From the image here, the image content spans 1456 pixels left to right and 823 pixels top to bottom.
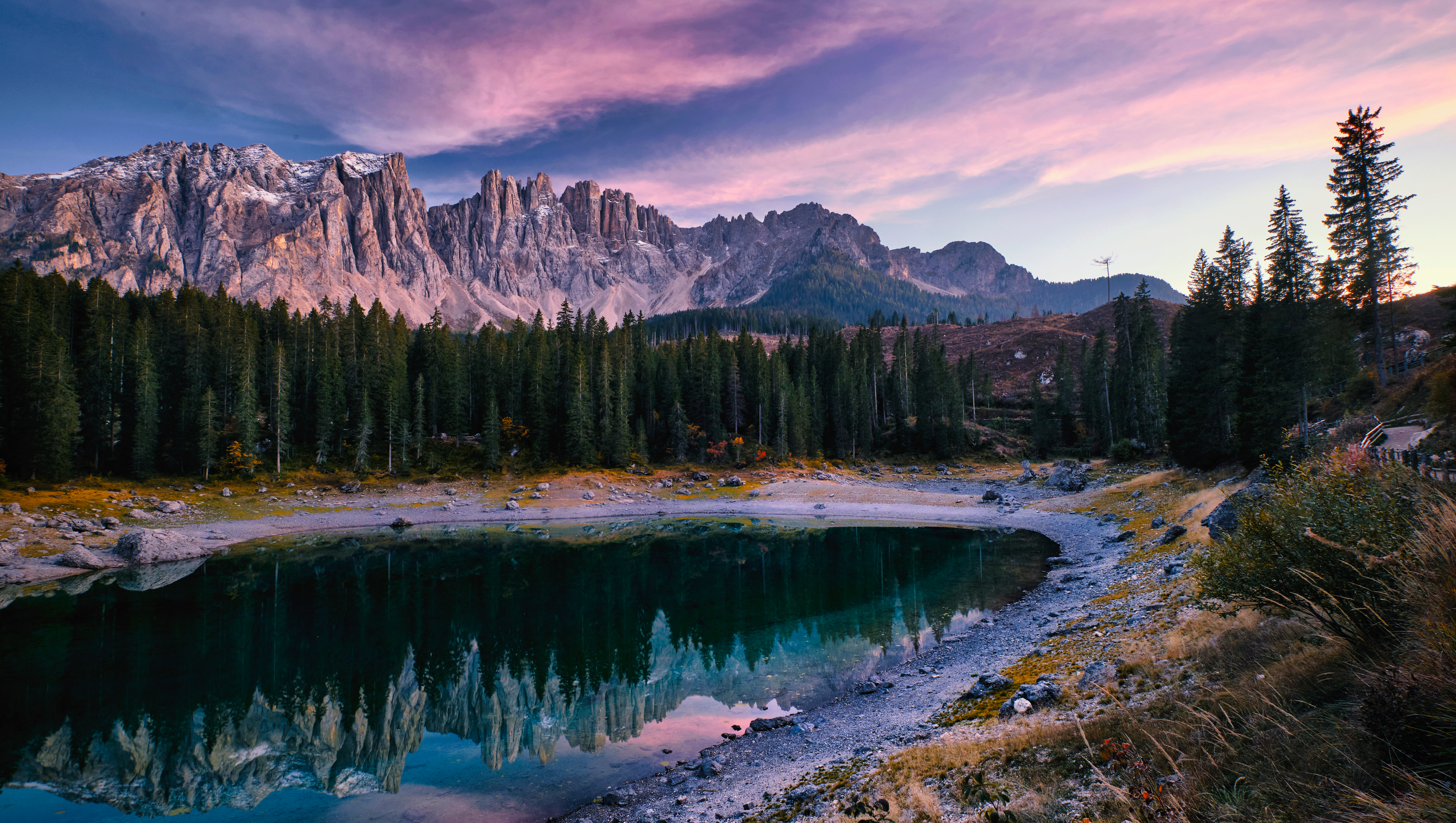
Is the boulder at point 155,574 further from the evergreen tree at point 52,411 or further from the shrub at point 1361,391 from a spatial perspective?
the shrub at point 1361,391

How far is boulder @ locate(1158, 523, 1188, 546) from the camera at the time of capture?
2692 centimetres

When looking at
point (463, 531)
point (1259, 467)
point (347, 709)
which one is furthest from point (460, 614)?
point (1259, 467)

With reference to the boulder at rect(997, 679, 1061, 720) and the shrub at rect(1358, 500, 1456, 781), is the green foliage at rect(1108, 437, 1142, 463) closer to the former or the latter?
the boulder at rect(997, 679, 1061, 720)

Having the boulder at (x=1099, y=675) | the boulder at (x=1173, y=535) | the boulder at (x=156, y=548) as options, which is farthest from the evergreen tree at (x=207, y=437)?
the boulder at (x=1173, y=535)

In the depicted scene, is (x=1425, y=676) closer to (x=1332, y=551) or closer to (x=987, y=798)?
(x=1332, y=551)

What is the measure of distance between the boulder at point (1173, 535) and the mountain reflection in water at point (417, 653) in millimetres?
6041

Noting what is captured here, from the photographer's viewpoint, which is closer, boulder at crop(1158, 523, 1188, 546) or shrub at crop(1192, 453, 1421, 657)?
shrub at crop(1192, 453, 1421, 657)

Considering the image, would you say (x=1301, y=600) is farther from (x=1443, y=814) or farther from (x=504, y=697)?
(x=504, y=697)

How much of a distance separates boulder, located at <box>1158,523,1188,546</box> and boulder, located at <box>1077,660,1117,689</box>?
16985 millimetres

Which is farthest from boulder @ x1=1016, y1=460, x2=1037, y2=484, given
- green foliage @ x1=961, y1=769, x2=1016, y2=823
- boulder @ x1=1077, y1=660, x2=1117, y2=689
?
green foliage @ x1=961, y1=769, x2=1016, y2=823

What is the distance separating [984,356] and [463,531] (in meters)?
128

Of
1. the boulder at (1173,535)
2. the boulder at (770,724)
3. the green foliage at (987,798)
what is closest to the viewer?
the green foliage at (987,798)

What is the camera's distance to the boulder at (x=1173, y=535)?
88.3ft

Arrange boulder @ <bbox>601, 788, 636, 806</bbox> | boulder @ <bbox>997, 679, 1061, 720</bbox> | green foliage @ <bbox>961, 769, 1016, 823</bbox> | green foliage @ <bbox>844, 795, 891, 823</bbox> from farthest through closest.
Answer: boulder @ <bbox>997, 679, 1061, 720</bbox> < boulder @ <bbox>601, 788, 636, 806</bbox> < green foliage @ <bbox>844, 795, 891, 823</bbox> < green foliage @ <bbox>961, 769, 1016, 823</bbox>
